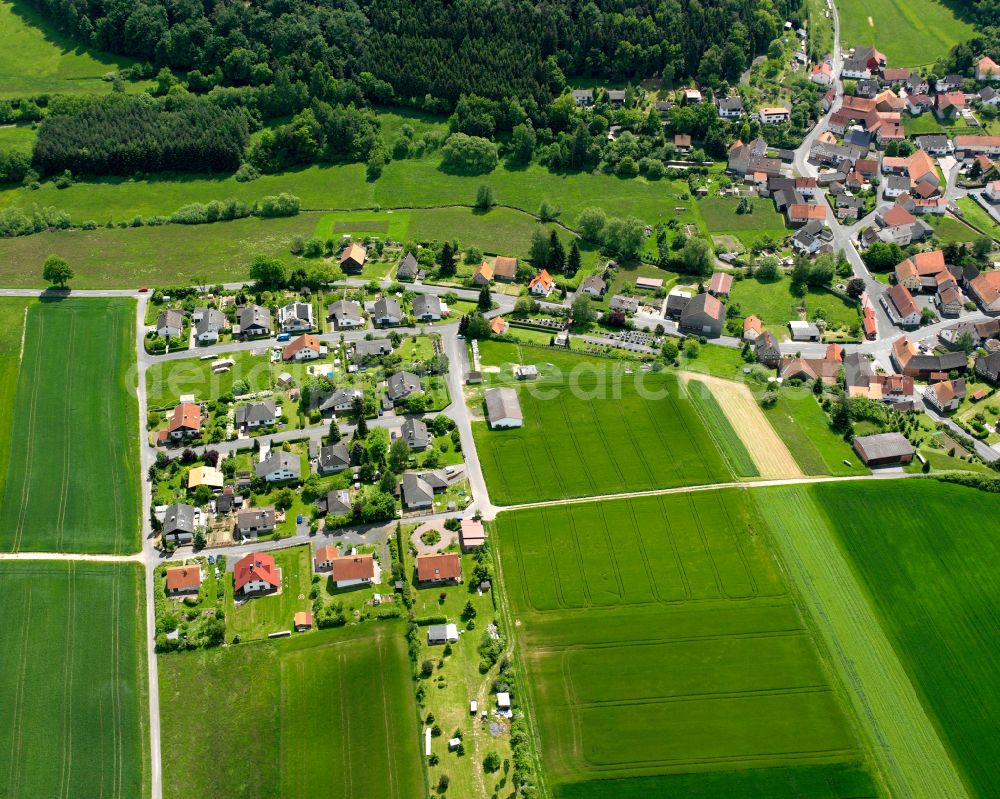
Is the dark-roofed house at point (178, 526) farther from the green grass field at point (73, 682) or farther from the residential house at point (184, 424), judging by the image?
the residential house at point (184, 424)

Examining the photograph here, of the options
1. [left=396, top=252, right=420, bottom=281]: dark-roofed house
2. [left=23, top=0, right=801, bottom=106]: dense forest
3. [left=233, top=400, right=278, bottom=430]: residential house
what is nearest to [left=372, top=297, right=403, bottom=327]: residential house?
[left=396, top=252, right=420, bottom=281]: dark-roofed house

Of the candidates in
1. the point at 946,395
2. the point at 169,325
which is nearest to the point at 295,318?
the point at 169,325

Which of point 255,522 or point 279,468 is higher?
point 279,468

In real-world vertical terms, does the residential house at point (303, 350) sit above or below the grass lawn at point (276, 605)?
above

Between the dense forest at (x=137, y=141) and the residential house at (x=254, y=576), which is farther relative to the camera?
the dense forest at (x=137, y=141)

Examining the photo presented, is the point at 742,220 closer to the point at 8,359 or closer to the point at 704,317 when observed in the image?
the point at 704,317

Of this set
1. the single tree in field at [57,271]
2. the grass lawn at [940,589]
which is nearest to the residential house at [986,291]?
the grass lawn at [940,589]
